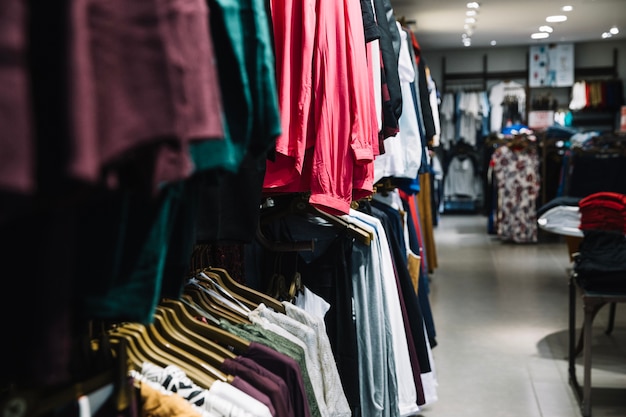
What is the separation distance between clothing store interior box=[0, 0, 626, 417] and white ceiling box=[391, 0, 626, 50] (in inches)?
187

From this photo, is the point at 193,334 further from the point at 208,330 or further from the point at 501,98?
the point at 501,98

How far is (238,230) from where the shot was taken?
1.66 meters

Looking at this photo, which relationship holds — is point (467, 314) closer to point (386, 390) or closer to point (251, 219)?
point (386, 390)

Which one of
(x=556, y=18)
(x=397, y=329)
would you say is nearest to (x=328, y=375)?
(x=397, y=329)

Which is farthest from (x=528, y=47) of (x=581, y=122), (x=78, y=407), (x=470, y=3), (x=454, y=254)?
(x=78, y=407)

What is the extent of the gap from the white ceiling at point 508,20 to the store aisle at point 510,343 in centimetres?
291

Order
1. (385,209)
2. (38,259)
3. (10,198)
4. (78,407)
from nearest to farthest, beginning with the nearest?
(10,198)
(38,259)
(78,407)
(385,209)

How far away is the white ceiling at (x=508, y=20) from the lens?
9250mm

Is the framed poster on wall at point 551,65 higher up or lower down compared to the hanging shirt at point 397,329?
higher up

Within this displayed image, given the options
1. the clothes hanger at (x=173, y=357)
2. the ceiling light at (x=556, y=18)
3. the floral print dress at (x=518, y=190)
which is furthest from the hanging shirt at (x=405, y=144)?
the ceiling light at (x=556, y=18)

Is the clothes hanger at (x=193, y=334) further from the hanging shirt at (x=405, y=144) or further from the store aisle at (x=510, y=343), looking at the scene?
the store aisle at (x=510, y=343)

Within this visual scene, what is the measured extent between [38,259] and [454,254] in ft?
26.7

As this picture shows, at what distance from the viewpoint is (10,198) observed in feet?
1.88

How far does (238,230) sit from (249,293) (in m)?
0.44
